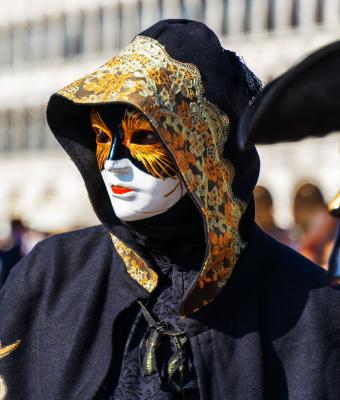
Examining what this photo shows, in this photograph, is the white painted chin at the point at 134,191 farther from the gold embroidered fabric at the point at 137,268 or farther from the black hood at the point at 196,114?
the gold embroidered fabric at the point at 137,268

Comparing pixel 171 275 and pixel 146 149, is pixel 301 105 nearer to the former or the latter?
pixel 146 149

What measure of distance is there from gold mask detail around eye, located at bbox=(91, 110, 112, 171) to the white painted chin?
74mm

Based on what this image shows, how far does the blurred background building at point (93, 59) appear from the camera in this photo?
118ft

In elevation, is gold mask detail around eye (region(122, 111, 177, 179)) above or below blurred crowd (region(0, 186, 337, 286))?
above

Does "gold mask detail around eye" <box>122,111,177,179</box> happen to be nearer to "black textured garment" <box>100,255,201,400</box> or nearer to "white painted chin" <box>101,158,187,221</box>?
"white painted chin" <box>101,158,187,221</box>

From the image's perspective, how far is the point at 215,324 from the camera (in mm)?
4117

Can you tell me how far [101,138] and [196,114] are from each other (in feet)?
1.05

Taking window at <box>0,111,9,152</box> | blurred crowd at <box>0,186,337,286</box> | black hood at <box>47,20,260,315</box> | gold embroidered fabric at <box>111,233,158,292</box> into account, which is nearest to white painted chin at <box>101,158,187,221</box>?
black hood at <box>47,20,260,315</box>

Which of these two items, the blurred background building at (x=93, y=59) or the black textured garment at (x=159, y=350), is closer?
the black textured garment at (x=159, y=350)

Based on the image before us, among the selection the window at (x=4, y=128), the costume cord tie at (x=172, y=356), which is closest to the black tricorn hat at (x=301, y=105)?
the costume cord tie at (x=172, y=356)

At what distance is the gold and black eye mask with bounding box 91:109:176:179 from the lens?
160 inches

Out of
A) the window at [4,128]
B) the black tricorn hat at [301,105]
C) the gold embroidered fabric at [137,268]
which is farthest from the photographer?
the window at [4,128]

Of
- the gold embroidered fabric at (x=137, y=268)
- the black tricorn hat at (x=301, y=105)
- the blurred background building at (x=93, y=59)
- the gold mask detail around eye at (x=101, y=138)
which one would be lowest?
the blurred background building at (x=93, y=59)

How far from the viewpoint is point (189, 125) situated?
407cm
